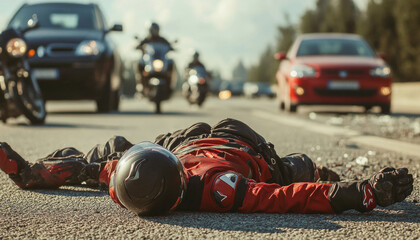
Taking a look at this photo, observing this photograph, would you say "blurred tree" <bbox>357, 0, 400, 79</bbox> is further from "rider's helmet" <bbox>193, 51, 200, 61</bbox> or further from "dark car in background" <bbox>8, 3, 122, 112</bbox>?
"dark car in background" <bbox>8, 3, 122, 112</bbox>

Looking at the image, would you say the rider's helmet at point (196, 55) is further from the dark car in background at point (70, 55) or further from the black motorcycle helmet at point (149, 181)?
the black motorcycle helmet at point (149, 181)

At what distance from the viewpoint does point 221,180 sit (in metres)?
2.87

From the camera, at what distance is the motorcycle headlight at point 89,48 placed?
10.9m

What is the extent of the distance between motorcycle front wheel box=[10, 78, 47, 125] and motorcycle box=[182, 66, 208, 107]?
6.85 meters

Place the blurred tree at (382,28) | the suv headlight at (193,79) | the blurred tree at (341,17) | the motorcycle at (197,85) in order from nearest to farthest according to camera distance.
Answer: the motorcycle at (197,85)
the suv headlight at (193,79)
the blurred tree at (382,28)
the blurred tree at (341,17)

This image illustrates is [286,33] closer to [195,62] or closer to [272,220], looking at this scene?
[195,62]

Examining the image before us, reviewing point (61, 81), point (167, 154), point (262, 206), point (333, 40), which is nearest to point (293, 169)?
point (262, 206)

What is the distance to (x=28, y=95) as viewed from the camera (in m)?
8.90

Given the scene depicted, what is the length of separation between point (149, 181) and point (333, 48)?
1091cm

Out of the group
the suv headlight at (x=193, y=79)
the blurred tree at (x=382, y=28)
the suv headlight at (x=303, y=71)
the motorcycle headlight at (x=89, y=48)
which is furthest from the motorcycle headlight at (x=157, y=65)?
the blurred tree at (x=382, y=28)

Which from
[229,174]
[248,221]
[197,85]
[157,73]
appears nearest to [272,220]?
[248,221]

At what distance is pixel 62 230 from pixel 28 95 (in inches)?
260

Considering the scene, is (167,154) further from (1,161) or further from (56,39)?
(56,39)

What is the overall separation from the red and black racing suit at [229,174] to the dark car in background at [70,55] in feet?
23.3
